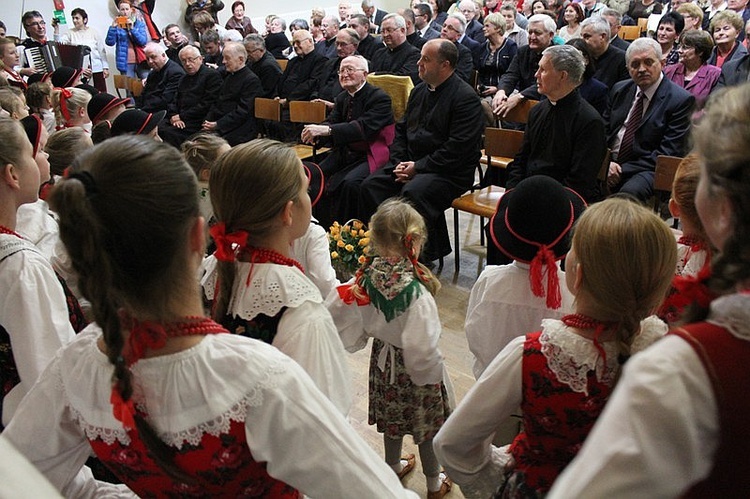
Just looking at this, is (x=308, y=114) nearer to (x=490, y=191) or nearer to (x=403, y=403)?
(x=490, y=191)

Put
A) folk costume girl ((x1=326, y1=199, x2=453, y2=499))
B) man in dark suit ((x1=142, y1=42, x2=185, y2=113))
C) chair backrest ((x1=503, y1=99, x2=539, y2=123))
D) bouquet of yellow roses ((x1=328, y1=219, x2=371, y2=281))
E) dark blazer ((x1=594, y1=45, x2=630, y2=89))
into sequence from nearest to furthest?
folk costume girl ((x1=326, y1=199, x2=453, y2=499)) → bouquet of yellow roses ((x1=328, y1=219, x2=371, y2=281)) → chair backrest ((x1=503, y1=99, x2=539, y2=123)) → dark blazer ((x1=594, y1=45, x2=630, y2=89)) → man in dark suit ((x1=142, y1=42, x2=185, y2=113))

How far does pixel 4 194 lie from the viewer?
4.76 feet

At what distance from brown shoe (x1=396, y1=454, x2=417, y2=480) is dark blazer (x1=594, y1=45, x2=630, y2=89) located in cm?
366

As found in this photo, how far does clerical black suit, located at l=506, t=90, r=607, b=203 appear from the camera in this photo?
3.37m

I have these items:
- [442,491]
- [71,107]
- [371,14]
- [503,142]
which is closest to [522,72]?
[503,142]

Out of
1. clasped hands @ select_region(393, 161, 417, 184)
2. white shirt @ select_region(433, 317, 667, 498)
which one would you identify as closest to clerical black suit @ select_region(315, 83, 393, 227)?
clasped hands @ select_region(393, 161, 417, 184)

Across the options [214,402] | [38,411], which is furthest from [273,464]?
[38,411]

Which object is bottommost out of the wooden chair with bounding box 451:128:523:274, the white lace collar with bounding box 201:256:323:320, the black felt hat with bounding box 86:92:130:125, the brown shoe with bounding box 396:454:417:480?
the brown shoe with bounding box 396:454:417:480

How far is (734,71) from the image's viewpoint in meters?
4.34

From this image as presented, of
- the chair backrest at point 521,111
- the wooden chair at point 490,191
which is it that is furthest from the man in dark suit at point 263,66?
the wooden chair at point 490,191

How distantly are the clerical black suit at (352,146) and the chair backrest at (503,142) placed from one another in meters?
0.92

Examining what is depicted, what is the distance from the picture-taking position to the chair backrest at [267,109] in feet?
17.6

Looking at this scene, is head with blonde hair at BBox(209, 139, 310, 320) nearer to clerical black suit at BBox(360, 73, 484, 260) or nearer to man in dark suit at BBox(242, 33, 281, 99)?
clerical black suit at BBox(360, 73, 484, 260)

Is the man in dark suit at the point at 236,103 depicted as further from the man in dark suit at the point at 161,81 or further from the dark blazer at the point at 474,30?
the dark blazer at the point at 474,30
